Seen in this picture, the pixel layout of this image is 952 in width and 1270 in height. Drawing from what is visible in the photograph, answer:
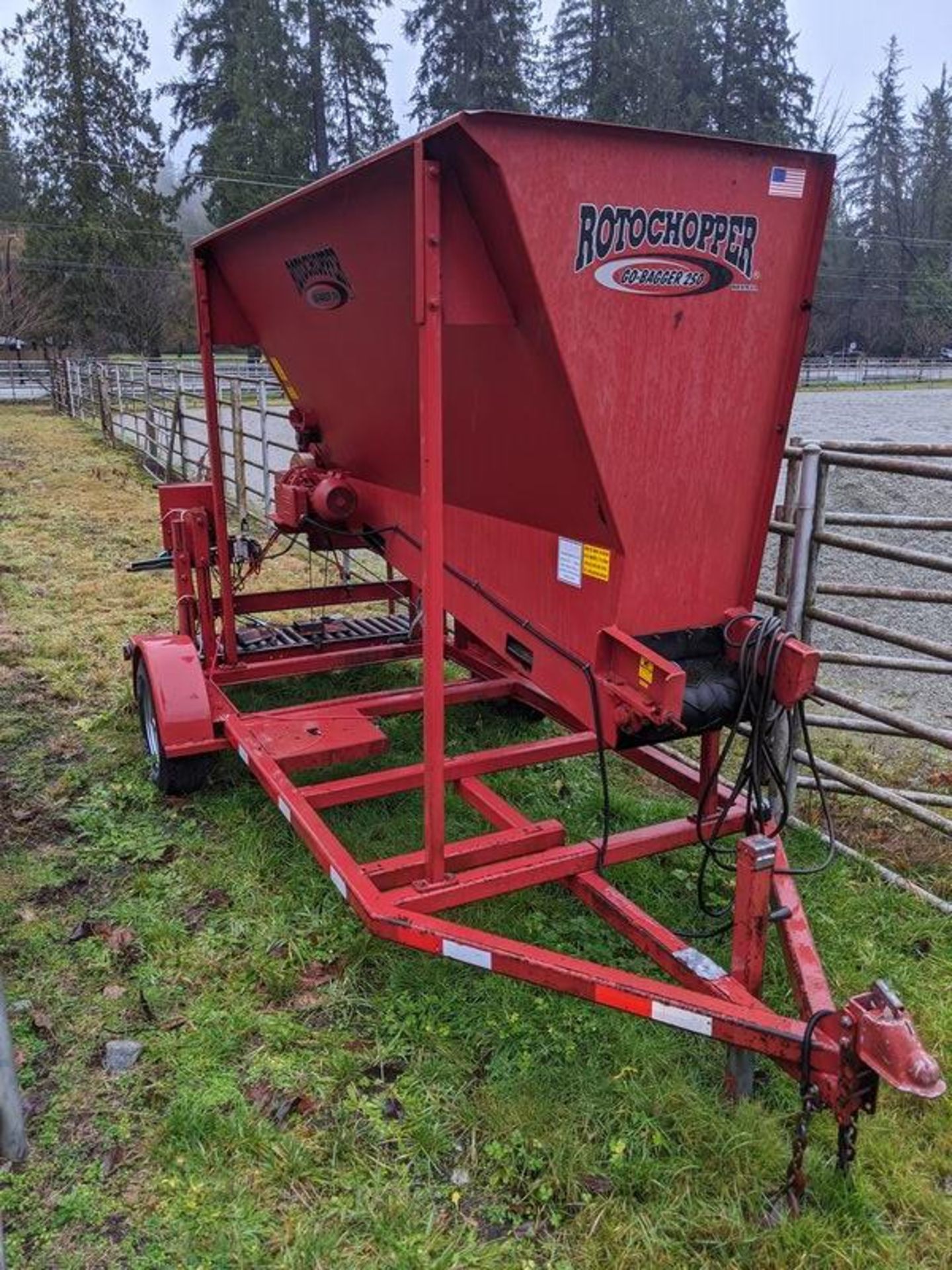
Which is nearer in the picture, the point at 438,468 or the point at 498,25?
the point at 438,468

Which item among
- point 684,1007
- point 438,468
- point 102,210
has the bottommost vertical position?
point 684,1007

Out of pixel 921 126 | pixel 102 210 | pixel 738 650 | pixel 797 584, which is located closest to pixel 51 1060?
pixel 738 650

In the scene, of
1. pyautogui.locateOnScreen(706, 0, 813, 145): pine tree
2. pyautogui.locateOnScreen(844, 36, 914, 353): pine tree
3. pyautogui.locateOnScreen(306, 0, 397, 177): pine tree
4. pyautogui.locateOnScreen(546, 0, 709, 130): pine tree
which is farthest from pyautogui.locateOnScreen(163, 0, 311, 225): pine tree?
pyautogui.locateOnScreen(844, 36, 914, 353): pine tree

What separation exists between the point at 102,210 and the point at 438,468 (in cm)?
4167

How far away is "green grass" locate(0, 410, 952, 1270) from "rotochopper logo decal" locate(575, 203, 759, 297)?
2269 millimetres

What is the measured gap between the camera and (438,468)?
106 inches

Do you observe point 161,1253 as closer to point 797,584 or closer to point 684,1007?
point 684,1007

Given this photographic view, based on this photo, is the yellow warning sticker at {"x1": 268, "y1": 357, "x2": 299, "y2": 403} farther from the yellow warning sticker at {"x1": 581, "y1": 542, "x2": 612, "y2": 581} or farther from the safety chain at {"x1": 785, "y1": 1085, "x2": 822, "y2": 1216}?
the safety chain at {"x1": 785, "y1": 1085, "x2": 822, "y2": 1216}

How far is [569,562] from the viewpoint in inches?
120

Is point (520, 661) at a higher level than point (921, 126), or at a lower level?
lower

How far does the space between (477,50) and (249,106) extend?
9.99m

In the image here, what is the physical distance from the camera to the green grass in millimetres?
2314

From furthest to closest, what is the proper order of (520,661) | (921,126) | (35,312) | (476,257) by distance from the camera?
(921,126)
(35,312)
(520,661)
(476,257)

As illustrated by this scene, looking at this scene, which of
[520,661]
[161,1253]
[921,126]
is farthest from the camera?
[921,126]
